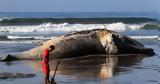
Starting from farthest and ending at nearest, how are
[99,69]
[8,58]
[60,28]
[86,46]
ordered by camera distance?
1. [60,28]
2. [86,46]
3. [8,58]
4. [99,69]

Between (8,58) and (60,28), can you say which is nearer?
(8,58)

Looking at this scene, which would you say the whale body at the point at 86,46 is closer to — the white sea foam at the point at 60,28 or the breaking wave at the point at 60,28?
the white sea foam at the point at 60,28

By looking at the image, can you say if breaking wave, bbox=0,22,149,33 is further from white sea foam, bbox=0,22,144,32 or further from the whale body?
the whale body

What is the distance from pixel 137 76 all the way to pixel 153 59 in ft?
15.4

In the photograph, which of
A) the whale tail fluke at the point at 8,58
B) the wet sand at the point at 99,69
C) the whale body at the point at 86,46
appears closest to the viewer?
the wet sand at the point at 99,69

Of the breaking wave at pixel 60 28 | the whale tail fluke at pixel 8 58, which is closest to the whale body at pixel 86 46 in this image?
the whale tail fluke at pixel 8 58

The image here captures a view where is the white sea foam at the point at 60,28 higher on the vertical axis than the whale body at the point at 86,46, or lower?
lower

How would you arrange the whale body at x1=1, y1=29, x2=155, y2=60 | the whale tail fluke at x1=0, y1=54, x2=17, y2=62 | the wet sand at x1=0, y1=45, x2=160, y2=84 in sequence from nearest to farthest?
the wet sand at x1=0, y1=45, x2=160, y2=84 → the whale tail fluke at x1=0, y1=54, x2=17, y2=62 → the whale body at x1=1, y1=29, x2=155, y2=60

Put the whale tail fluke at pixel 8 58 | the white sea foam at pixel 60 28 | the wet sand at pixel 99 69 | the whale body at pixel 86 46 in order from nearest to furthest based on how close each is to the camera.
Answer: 1. the wet sand at pixel 99 69
2. the whale tail fluke at pixel 8 58
3. the whale body at pixel 86 46
4. the white sea foam at pixel 60 28

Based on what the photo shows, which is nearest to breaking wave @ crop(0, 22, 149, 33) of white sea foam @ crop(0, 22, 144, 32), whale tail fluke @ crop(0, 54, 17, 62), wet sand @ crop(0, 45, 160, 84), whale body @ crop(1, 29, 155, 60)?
white sea foam @ crop(0, 22, 144, 32)

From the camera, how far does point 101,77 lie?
1455 cm

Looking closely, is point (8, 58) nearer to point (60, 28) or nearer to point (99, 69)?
point (99, 69)

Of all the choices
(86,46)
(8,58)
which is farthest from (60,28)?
(8,58)

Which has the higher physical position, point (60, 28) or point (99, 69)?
point (99, 69)
